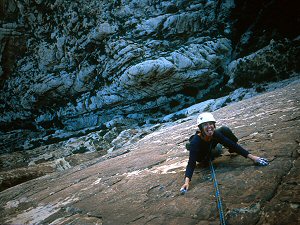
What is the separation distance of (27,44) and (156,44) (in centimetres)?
1717

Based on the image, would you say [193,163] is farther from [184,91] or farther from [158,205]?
[184,91]

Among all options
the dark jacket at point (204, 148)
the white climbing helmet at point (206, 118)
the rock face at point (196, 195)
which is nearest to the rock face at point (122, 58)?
the rock face at point (196, 195)

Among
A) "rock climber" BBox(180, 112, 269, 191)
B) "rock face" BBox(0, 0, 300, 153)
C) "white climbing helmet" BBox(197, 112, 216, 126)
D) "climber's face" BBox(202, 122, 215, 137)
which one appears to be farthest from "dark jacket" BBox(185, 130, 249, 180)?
"rock face" BBox(0, 0, 300, 153)

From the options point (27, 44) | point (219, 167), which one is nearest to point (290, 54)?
point (219, 167)

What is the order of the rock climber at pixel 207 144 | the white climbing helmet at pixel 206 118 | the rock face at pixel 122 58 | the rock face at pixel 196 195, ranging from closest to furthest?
the rock face at pixel 196 195
the rock climber at pixel 207 144
the white climbing helmet at pixel 206 118
the rock face at pixel 122 58

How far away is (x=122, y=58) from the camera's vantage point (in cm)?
2323

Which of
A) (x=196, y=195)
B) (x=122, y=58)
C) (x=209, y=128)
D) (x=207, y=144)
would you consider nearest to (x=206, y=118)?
(x=209, y=128)

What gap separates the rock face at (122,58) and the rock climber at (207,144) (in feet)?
54.5

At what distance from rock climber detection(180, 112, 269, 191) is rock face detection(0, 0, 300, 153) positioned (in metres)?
16.6

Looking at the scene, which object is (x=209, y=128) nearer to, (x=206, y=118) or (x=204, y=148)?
(x=206, y=118)

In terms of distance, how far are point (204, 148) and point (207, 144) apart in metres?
0.10

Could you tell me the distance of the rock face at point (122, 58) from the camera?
2183 cm

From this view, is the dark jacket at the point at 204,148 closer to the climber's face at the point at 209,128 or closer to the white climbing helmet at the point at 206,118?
the climber's face at the point at 209,128

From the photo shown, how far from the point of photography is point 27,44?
27.3 meters
